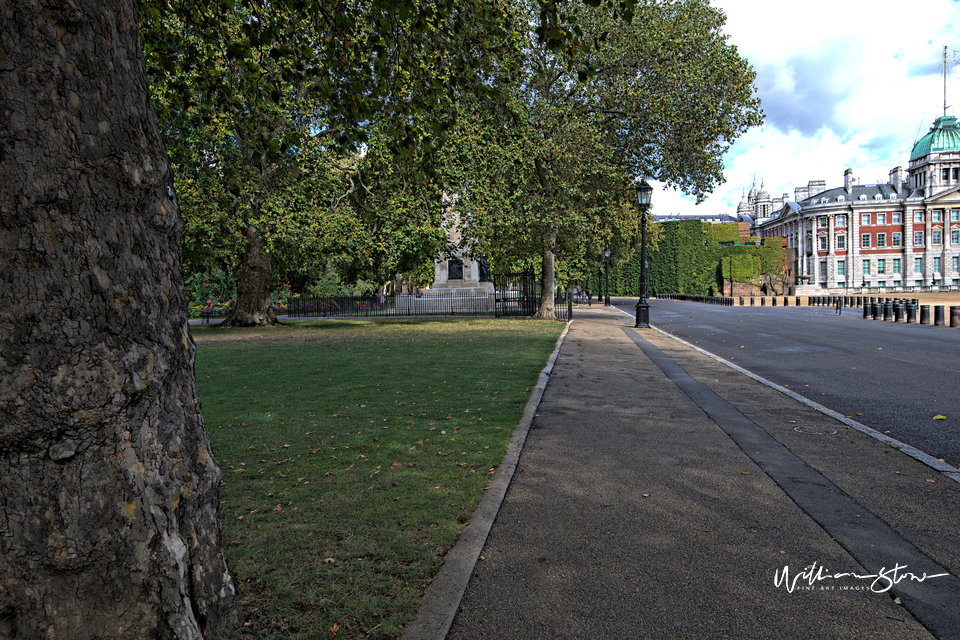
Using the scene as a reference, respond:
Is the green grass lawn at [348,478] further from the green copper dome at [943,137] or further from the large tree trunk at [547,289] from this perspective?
the green copper dome at [943,137]

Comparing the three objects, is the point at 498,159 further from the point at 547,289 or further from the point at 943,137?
the point at 943,137

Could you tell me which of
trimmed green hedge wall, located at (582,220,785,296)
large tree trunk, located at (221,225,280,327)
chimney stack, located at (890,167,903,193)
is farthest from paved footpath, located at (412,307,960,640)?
chimney stack, located at (890,167,903,193)

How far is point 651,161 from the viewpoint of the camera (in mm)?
26297

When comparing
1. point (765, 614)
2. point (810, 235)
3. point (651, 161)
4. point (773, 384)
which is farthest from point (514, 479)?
point (810, 235)

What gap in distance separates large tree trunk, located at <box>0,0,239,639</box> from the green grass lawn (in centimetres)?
60

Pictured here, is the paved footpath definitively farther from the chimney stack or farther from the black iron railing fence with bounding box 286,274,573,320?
the chimney stack

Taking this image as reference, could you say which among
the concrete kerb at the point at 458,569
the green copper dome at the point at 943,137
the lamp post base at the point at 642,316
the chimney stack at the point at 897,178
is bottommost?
the concrete kerb at the point at 458,569

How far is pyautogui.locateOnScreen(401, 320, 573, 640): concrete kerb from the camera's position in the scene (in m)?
2.49

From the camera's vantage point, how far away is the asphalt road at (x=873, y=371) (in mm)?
6293

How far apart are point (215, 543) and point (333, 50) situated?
17.4 feet

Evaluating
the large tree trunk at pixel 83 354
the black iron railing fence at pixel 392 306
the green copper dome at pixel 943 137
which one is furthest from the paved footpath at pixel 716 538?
the green copper dome at pixel 943 137

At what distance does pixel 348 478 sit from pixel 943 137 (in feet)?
384

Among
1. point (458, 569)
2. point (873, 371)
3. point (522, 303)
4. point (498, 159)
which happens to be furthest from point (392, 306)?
point (458, 569)

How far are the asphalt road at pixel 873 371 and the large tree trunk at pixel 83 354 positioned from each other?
231 inches
